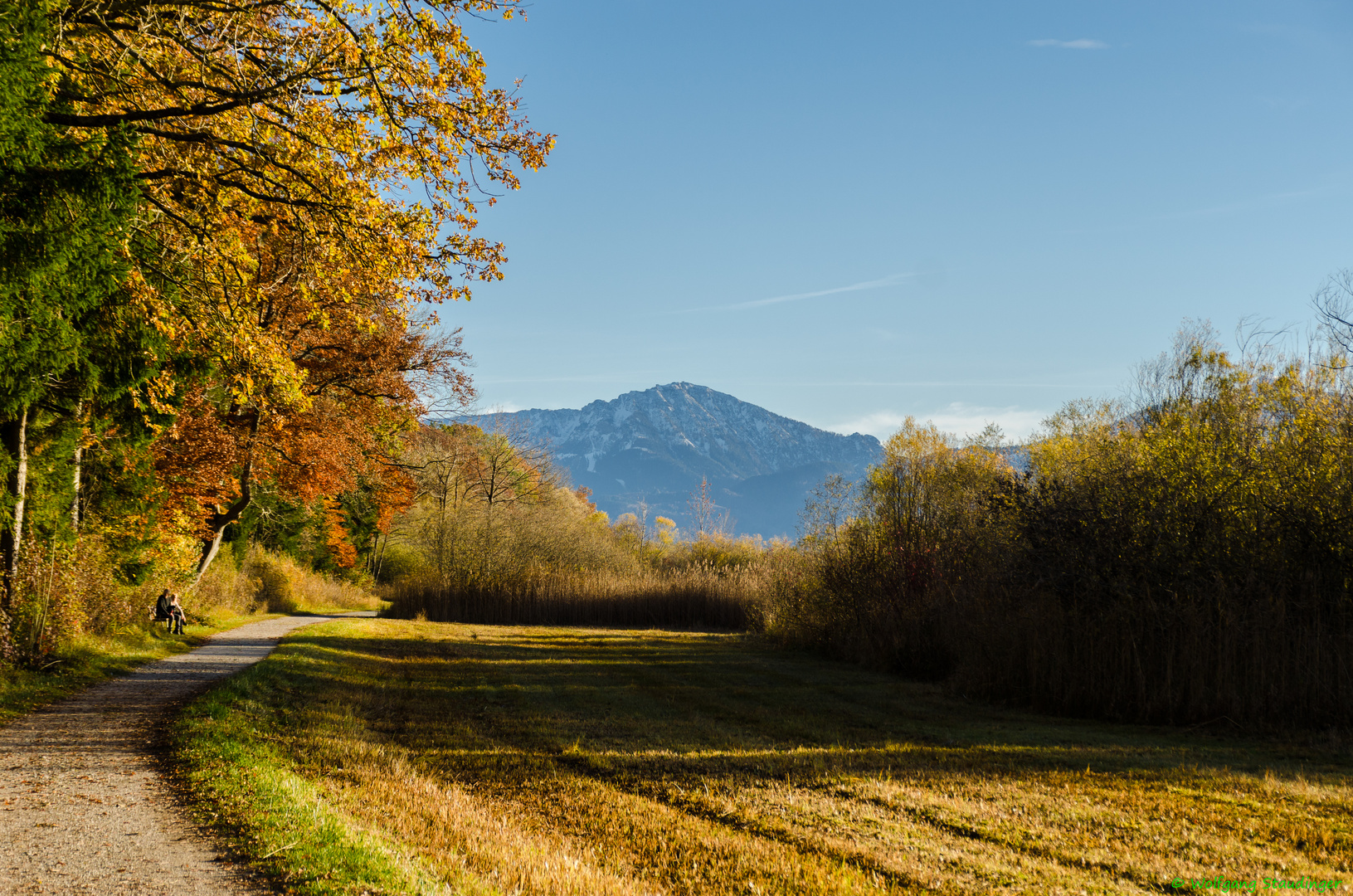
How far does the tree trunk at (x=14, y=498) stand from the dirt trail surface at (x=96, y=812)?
2.91m

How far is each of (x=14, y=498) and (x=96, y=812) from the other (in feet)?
27.0

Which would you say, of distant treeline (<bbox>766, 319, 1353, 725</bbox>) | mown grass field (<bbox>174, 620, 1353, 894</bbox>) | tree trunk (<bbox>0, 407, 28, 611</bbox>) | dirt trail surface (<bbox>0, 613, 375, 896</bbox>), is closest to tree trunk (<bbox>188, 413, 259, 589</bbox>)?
tree trunk (<bbox>0, 407, 28, 611</bbox>)

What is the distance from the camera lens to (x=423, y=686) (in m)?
12.1

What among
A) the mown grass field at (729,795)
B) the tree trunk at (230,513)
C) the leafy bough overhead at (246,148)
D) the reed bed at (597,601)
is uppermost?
the leafy bough overhead at (246,148)

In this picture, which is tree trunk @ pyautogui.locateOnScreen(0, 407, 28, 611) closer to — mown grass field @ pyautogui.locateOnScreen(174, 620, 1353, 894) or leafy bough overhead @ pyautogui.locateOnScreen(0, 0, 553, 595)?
leafy bough overhead @ pyautogui.locateOnScreen(0, 0, 553, 595)

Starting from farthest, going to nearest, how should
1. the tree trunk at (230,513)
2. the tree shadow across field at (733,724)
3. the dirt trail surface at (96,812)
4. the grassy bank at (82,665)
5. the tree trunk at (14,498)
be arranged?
the tree trunk at (230,513), the tree trunk at (14,498), the grassy bank at (82,665), the tree shadow across field at (733,724), the dirt trail surface at (96,812)

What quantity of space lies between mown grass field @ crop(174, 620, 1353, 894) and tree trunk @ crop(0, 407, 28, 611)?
144 inches

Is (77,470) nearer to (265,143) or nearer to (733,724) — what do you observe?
(265,143)

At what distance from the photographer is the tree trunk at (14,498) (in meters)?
11.0

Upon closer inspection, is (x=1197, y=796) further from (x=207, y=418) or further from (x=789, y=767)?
(x=207, y=418)

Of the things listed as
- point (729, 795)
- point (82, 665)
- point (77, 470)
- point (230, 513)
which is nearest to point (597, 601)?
point (230, 513)

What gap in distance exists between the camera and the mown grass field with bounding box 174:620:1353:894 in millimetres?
4617

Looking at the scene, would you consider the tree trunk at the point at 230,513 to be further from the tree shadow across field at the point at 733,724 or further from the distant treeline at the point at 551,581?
the distant treeline at the point at 551,581

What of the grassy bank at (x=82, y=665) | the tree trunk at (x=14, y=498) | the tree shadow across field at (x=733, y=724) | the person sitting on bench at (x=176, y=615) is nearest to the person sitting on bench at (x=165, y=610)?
the person sitting on bench at (x=176, y=615)
